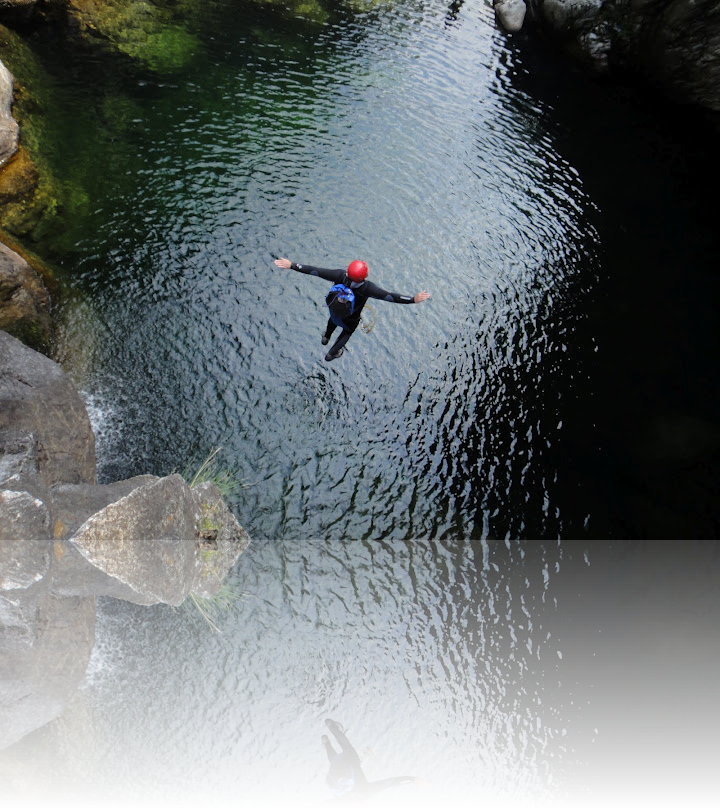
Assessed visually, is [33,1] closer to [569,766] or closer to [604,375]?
[604,375]

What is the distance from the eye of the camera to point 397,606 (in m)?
9.87

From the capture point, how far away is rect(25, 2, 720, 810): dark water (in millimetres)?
9156

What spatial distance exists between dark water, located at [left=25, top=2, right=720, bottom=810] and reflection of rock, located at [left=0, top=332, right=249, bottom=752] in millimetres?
686

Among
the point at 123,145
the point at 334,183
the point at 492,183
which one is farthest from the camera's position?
the point at 492,183

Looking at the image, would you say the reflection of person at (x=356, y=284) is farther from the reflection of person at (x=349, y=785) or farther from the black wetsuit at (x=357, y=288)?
the reflection of person at (x=349, y=785)

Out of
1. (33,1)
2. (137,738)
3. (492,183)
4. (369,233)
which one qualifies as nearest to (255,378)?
(369,233)

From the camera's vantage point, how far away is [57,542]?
Answer: 7531 mm

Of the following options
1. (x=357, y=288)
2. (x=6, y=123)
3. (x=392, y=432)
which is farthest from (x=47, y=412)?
(x=392, y=432)

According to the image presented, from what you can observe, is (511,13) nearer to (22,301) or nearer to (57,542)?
(22,301)

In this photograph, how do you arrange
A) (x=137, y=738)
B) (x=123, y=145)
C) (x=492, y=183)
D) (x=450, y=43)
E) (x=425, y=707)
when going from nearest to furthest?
(x=137, y=738) → (x=425, y=707) → (x=123, y=145) → (x=492, y=183) → (x=450, y=43)

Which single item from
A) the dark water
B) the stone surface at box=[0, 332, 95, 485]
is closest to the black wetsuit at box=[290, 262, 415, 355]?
the dark water

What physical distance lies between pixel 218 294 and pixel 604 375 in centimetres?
734

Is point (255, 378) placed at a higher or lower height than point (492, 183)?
lower

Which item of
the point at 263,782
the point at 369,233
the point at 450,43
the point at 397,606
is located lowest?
the point at 263,782
